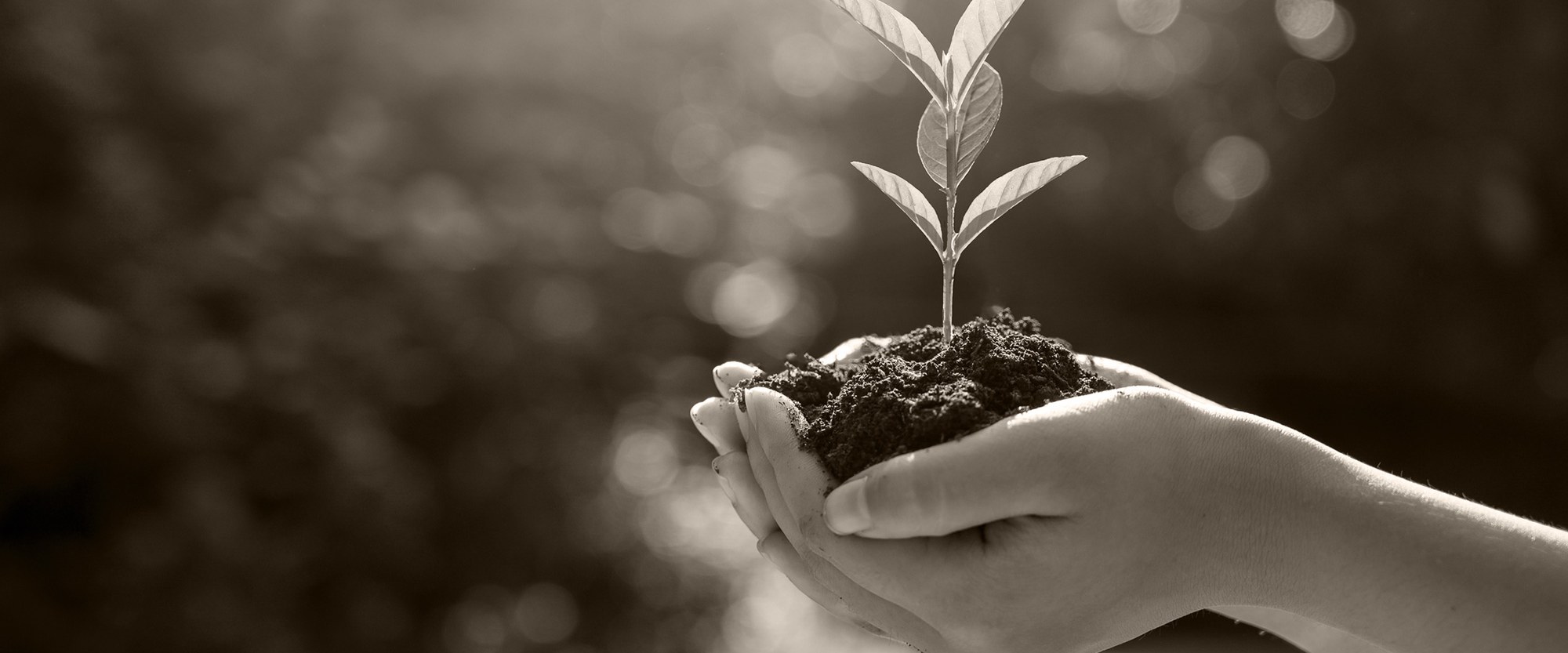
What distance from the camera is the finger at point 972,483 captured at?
3.23ft

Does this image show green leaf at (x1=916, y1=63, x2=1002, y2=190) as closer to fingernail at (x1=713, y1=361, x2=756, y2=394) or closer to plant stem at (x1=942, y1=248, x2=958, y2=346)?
Answer: plant stem at (x1=942, y1=248, x2=958, y2=346)

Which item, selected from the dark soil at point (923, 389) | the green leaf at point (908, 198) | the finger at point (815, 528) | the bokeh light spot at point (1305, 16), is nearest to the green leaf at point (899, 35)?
the green leaf at point (908, 198)

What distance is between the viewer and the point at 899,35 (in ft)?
4.04

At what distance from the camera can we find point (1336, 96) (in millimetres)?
3760

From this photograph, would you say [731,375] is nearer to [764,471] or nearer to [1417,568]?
[764,471]

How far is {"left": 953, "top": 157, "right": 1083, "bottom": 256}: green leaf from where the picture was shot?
49.4 inches

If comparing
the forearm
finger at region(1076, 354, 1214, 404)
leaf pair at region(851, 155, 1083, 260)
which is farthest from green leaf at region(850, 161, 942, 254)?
the forearm

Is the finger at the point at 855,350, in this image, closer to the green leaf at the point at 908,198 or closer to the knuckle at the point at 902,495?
the green leaf at the point at 908,198

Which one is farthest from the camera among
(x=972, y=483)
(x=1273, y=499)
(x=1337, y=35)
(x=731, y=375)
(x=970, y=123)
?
(x=1337, y=35)

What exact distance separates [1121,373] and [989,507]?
22.8 inches

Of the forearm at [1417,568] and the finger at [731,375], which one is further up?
the finger at [731,375]

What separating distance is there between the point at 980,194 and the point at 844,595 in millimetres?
559

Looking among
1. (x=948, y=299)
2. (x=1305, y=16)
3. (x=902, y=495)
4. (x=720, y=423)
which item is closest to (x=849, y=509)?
(x=902, y=495)

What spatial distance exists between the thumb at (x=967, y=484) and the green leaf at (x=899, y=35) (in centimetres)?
50
